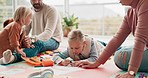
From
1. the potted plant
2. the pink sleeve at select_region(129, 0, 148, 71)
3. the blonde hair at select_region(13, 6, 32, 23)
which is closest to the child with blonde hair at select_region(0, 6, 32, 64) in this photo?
the blonde hair at select_region(13, 6, 32, 23)

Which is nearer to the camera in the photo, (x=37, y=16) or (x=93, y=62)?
(x=93, y=62)

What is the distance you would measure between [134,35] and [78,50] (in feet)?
1.61

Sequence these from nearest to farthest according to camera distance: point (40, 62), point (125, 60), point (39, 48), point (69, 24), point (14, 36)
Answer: point (125, 60), point (40, 62), point (14, 36), point (39, 48), point (69, 24)

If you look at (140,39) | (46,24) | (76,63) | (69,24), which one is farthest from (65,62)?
(69,24)

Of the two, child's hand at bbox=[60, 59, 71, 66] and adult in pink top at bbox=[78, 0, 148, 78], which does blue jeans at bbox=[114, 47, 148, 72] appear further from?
child's hand at bbox=[60, 59, 71, 66]

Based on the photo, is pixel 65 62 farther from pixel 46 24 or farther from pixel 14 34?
pixel 46 24

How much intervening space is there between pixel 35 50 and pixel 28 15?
36 centimetres

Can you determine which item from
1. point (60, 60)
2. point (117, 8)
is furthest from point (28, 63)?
point (117, 8)

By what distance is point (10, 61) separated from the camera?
1983mm

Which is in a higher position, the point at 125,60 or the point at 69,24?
the point at 125,60

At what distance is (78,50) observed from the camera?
1.81 meters

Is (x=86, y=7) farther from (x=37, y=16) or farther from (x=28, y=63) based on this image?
(x=28, y=63)

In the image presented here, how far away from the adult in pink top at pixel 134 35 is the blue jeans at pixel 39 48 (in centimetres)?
67

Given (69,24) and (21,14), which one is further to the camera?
(69,24)
